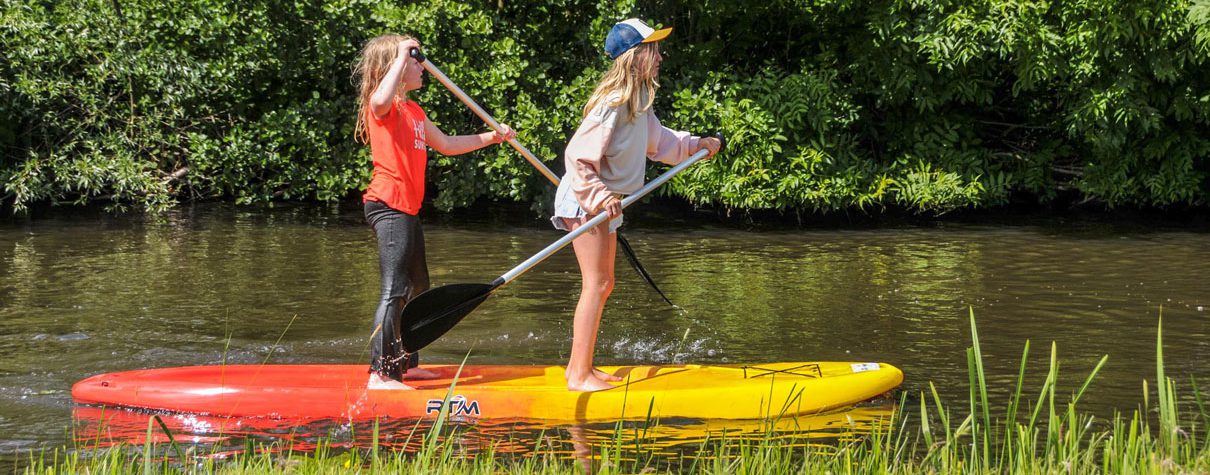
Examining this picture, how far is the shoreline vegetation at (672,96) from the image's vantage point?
12422 millimetres

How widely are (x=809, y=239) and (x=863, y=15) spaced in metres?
2.78

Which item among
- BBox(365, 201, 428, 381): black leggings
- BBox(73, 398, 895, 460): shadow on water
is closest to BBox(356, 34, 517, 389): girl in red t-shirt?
BBox(365, 201, 428, 381): black leggings

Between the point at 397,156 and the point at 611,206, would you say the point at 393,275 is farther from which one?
the point at 611,206

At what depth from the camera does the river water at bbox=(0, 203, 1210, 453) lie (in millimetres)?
6336

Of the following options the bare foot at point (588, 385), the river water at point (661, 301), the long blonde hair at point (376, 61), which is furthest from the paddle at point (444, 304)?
the long blonde hair at point (376, 61)

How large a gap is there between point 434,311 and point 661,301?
136 inches

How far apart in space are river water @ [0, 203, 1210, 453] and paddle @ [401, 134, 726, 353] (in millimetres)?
650

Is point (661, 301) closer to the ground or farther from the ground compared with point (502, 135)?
closer to the ground

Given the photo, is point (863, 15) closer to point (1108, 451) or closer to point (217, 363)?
point (217, 363)

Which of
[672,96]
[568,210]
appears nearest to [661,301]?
[568,210]

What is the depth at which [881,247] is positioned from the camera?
11.6 m

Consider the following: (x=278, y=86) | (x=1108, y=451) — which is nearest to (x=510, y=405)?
(x=1108, y=451)

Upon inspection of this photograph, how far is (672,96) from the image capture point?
13250 mm

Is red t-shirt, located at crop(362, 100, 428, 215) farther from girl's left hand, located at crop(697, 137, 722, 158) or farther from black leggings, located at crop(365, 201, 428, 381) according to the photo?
girl's left hand, located at crop(697, 137, 722, 158)
